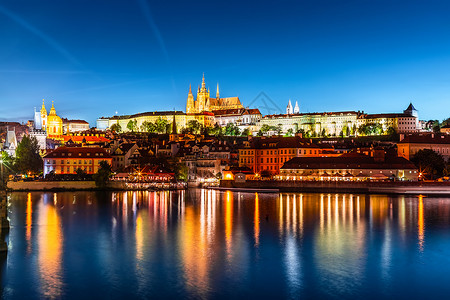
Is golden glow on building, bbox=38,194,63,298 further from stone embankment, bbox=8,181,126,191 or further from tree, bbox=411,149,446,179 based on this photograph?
tree, bbox=411,149,446,179

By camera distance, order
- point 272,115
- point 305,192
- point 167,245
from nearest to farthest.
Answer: point 167,245, point 305,192, point 272,115

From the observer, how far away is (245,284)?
49.5ft

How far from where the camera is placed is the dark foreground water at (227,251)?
14812 millimetres

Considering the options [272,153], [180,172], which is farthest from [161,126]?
[180,172]

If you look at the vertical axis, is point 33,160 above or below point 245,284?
above

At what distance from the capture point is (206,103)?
422 ft

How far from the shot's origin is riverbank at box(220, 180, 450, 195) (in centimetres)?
3909

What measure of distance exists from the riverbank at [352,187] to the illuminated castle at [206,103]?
85.2 m

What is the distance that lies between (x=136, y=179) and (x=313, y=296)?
105 feet

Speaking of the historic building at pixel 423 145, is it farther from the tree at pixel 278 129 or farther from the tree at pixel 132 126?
the tree at pixel 132 126

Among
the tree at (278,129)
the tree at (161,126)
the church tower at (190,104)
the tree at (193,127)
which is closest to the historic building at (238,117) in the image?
the tree at (278,129)

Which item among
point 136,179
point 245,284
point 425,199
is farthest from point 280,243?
point 136,179

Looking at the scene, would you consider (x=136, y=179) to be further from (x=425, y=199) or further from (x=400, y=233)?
(x=400, y=233)

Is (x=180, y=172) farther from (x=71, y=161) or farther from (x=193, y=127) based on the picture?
(x=193, y=127)
